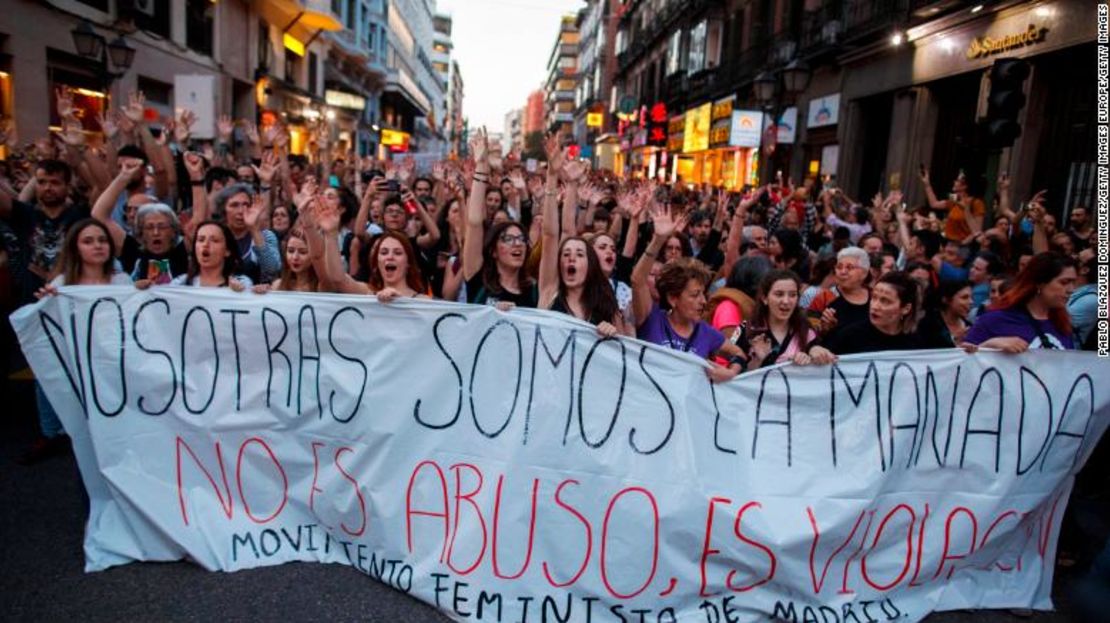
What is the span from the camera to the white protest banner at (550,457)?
315 cm

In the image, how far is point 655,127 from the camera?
39281 mm

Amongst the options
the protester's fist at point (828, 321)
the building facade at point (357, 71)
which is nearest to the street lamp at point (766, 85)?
the protester's fist at point (828, 321)

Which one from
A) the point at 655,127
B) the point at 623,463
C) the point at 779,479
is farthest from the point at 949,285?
the point at 655,127

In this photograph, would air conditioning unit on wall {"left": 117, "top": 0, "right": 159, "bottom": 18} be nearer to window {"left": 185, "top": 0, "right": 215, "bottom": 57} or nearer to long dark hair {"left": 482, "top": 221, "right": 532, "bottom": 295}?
window {"left": 185, "top": 0, "right": 215, "bottom": 57}

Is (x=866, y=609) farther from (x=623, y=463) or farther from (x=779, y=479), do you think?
(x=623, y=463)

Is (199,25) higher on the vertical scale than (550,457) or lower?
higher

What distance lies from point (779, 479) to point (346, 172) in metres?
10.9

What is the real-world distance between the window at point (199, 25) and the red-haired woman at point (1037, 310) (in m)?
21.7

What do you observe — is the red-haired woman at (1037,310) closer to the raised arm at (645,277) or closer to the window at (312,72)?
the raised arm at (645,277)

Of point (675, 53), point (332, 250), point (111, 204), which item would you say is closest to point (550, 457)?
point (332, 250)

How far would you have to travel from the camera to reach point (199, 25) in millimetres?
21438

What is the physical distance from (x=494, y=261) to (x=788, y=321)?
66.2 inches

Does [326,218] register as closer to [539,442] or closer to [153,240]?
[153,240]

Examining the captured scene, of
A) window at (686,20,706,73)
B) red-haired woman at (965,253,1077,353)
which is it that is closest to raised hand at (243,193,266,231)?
red-haired woman at (965,253,1077,353)
